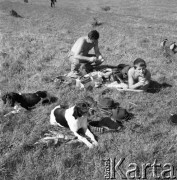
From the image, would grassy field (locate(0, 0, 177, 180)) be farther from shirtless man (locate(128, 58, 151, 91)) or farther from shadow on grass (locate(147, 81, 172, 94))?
shirtless man (locate(128, 58, 151, 91))

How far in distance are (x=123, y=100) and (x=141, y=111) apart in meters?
0.65

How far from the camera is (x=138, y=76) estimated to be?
6.38m

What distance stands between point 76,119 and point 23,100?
1.84m

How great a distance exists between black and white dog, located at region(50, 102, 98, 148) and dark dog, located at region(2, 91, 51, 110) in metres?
1.03

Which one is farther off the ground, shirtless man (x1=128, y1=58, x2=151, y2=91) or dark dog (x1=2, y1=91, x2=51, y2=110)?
shirtless man (x1=128, y1=58, x2=151, y2=91)

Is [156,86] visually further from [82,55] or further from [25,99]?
[25,99]

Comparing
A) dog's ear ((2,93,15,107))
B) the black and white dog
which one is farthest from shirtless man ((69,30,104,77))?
the black and white dog

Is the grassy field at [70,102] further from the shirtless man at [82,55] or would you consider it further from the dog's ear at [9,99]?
the shirtless man at [82,55]

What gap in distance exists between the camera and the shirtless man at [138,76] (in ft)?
20.0

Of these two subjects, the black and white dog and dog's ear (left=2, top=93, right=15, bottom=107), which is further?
dog's ear (left=2, top=93, right=15, bottom=107)

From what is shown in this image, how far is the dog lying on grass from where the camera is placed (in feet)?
18.2

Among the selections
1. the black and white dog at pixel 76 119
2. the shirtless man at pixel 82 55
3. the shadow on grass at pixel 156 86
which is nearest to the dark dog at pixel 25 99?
the black and white dog at pixel 76 119

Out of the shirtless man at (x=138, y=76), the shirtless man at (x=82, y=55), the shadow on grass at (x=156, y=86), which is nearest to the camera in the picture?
the shirtless man at (x=138, y=76)

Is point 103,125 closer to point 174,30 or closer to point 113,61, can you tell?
point 113,61
